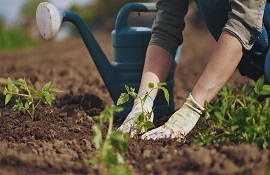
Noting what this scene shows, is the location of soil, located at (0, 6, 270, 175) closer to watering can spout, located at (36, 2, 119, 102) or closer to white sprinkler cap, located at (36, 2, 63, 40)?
watering can spout, located at (36, 2, 119, 102)

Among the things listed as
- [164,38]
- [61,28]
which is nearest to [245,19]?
[164,38]

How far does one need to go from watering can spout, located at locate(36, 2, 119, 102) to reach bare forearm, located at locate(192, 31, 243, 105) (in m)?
0.69

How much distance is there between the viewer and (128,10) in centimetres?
250

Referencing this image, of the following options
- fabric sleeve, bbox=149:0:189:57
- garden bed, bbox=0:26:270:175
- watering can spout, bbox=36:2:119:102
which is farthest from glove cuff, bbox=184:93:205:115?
watering can spout, bbox=36:2:119:102

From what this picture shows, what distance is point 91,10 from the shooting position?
28250 mm

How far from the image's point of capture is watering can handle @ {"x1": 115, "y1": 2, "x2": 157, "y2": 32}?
250 centimetres

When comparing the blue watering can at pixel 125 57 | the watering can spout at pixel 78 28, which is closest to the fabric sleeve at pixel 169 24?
the blue watering can at pixel 125 57

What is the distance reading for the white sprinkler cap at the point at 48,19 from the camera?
211cm

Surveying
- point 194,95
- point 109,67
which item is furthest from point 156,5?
point 194,95

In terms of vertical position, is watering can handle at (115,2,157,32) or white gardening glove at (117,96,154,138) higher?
watering can handle at (115,2,157,32)

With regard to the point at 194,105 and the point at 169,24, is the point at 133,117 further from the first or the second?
the point at 169,24

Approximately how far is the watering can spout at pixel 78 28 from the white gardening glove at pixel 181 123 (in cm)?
65

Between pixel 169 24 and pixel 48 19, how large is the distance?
582 millimetres

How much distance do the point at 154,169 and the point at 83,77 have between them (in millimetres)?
2690
